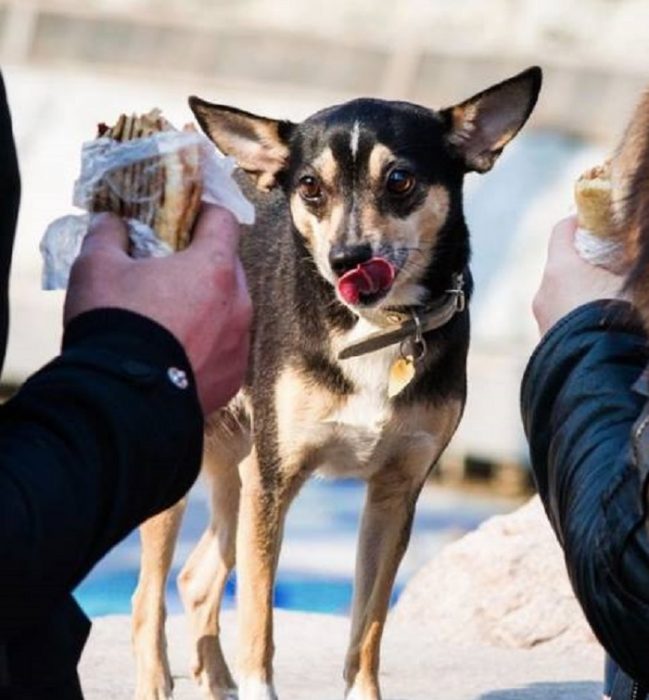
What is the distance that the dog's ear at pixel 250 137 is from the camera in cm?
577

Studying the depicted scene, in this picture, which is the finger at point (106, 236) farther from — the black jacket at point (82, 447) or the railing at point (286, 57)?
the railing at point (286, 57)

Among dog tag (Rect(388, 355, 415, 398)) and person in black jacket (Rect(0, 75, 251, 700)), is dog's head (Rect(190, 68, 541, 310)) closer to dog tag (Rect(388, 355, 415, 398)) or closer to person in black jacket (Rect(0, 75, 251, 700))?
dog tag (Rect(388, 355, 415, 398))

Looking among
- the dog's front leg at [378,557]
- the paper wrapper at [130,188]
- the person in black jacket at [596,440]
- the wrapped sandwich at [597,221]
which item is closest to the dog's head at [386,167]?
the dog's front leg at [378,557]

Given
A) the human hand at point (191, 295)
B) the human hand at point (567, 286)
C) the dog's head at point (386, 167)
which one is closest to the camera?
the human hand at point (191, 295)

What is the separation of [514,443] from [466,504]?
1.40m

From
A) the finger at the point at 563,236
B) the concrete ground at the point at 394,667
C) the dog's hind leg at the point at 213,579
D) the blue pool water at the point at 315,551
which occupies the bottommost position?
the blue pool water at the point at 315,551

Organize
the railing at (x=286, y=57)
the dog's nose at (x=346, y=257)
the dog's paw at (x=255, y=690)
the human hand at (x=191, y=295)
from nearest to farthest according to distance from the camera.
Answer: the human hand at (x=191, y=295), the dog's nose at (x=346, y=257), the dog's paw at (x=255, y=690), the railing at (x=286, y=57)

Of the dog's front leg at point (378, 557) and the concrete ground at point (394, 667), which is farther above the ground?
the dog's front leg at point (378, 557)

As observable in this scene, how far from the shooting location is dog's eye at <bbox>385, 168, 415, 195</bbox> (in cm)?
555

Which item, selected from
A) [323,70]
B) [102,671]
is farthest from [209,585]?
[323,70]

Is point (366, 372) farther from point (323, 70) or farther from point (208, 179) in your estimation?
point (323, 70)

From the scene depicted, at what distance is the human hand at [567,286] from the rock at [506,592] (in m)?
4.29

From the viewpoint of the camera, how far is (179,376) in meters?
1.87

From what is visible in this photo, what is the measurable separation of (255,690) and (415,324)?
0.97 metres
